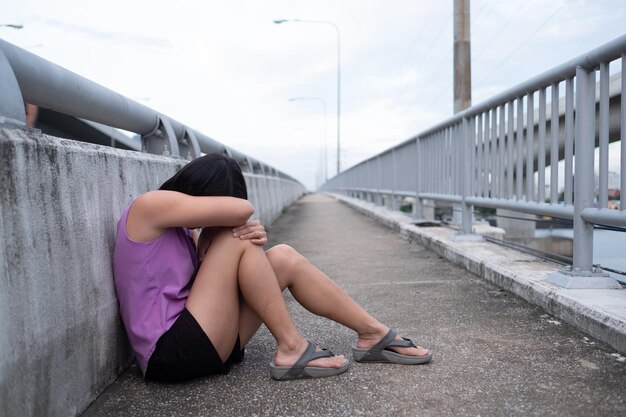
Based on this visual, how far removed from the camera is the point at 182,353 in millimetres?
2111

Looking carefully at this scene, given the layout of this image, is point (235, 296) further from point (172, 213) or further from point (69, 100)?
point (69, 100)

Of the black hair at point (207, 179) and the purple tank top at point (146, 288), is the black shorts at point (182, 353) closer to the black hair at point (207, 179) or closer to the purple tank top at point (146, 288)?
the purple tank top at point (146, 288)

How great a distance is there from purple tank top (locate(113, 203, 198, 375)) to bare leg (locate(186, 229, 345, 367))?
86 millimetres

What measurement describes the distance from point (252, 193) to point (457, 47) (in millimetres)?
4479

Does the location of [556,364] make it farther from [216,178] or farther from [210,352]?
[216,178]

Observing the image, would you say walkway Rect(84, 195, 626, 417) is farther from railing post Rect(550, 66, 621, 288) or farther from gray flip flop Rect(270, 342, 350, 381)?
railing post Rect(550, 66, 621, 288)

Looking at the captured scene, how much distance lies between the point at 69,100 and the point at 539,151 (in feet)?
9.36

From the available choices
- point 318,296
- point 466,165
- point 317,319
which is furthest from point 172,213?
point 466,165

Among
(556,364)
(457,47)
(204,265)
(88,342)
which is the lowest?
(556,364)

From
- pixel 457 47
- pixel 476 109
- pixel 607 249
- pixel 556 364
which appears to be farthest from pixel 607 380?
pixel 457 47

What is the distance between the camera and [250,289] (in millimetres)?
2248

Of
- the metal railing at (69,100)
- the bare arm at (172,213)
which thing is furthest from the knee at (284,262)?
the metal railing at (69,100)

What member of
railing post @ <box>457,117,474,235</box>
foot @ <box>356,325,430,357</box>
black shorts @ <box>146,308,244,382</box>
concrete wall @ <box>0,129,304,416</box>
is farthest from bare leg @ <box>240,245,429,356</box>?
railing post @ <box>457,117,474,235</box>

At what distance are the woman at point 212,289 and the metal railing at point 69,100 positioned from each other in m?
0.58
